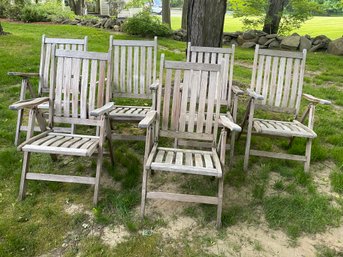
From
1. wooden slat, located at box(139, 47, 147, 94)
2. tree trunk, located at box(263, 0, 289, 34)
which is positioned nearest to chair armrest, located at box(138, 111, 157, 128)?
wooden slat, located at box(139, 47, 147, 94)

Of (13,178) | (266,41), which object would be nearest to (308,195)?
(13,178)

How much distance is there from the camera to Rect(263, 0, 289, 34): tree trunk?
37.6ft

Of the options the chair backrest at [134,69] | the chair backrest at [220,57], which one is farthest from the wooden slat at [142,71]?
the chair backrest at [220,57]

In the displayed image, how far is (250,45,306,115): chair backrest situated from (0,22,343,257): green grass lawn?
52cm

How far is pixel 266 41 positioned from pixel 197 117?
29.8 feet

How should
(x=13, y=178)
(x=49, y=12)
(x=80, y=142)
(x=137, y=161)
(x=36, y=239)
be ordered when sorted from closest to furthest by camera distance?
1. (x=36, y=239)
2. (x=80, y=142)
3. (x=13, y=178)
4. (x=137, y=161)
5. (x=49, y=12)

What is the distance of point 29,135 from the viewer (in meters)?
2.92

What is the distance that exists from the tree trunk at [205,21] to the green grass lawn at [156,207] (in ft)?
5.20

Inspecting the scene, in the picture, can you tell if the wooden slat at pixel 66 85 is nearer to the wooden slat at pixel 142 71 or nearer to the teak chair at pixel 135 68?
the teak chair at pixel 135 68

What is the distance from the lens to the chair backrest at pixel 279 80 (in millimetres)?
3717

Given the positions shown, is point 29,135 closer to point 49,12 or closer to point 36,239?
point 36,239

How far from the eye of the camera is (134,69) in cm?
400

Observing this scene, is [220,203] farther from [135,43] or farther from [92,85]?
[135,43]


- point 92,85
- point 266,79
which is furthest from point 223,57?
point 92,85
